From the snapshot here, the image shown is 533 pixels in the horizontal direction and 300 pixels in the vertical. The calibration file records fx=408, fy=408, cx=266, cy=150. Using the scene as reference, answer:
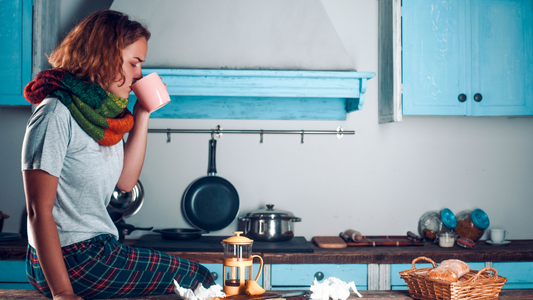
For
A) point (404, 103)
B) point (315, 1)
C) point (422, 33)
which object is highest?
point (315, 1)

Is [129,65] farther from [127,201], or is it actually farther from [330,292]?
[127,201]

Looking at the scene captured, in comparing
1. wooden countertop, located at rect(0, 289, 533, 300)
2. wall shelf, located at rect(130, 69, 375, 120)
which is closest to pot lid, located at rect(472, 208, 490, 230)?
wall shelf, located at rect(130, 69, 375, 120)

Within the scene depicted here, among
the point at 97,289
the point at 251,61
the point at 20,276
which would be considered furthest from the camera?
the point at 251,61

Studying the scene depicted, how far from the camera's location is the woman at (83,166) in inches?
40.9

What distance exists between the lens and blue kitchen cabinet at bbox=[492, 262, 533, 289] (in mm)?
2199

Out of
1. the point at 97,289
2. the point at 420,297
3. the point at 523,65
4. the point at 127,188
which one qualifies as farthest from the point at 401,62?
the point at 97,289

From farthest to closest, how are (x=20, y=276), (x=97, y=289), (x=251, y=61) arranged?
(x=251, y=61) → (x=20, y=276) → (x=97, y=289)

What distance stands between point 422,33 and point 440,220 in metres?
1.17

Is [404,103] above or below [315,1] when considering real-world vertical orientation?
below

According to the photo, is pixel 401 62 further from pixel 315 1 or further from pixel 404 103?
pixel 315 1

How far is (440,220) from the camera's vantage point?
2602mm

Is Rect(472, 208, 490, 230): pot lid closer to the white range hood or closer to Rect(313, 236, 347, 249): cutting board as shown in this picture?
Rect(313, 236, 347, 249): cutting board

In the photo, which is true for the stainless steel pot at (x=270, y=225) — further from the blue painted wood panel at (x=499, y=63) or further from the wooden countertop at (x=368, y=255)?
the blue painted wood panel at (x=499, y=63)

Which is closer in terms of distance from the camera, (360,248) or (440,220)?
(360,248)
